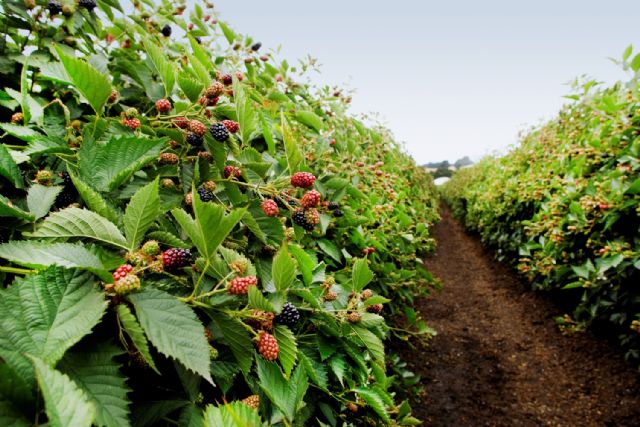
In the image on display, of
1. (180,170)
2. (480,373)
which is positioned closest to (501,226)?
(480,373)

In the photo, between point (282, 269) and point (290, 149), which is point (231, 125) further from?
point (282, 269)

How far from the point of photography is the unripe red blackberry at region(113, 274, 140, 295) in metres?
0.62

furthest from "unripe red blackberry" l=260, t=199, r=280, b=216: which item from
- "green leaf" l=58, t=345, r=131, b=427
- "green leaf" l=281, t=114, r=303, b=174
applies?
"green leaf" l=58, t=345, r=131, b=427

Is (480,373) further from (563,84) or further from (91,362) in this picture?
(91,362)

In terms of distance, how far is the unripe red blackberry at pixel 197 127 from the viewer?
3.32ft

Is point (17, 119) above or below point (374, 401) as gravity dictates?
above

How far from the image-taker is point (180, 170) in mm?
1051

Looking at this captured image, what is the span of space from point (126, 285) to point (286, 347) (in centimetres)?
44

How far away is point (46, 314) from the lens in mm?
578

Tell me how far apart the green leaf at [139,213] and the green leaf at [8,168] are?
0.32 meters

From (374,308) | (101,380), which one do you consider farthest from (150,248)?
(374,308)

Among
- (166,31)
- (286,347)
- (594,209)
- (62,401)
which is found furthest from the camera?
(594,209)

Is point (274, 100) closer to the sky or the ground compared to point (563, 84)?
closer to the sky

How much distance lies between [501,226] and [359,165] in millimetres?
5928
